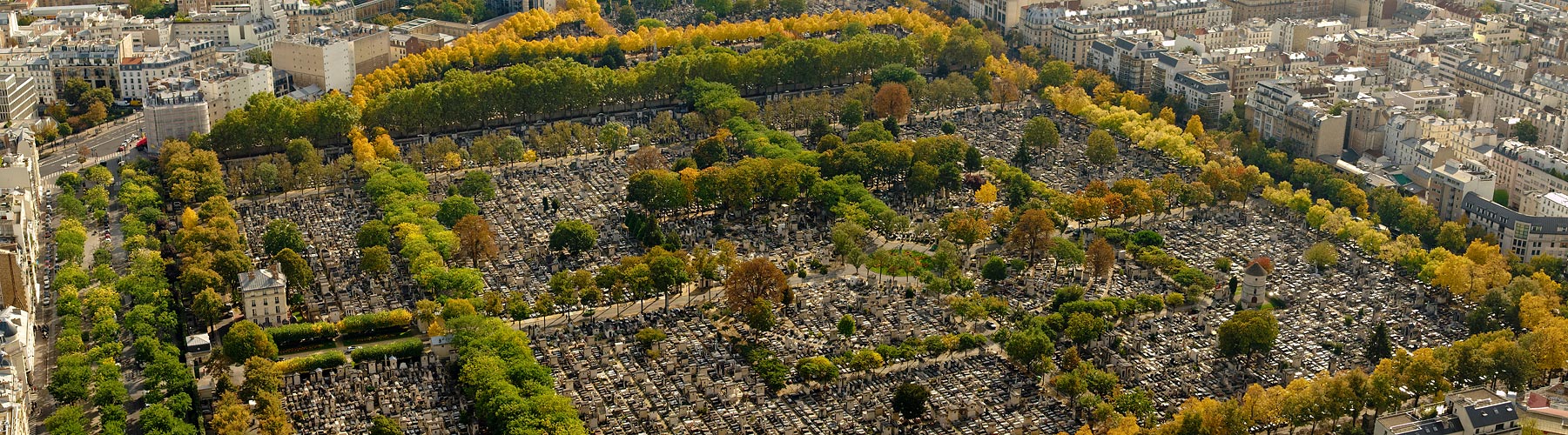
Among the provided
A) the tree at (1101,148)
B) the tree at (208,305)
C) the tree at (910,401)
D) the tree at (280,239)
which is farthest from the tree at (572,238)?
Result: the tree at (1101,148)

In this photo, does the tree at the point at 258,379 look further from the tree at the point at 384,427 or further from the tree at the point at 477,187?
the tree at the point at 477,187

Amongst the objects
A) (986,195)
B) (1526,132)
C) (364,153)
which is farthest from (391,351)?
(1526,132)

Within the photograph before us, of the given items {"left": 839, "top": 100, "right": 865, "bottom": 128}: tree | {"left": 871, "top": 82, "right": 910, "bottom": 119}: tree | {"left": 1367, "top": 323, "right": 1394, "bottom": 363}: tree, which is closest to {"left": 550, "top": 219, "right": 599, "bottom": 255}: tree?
{"left": 839, "top": 100, "right": 865, "bottom": 128}: tree

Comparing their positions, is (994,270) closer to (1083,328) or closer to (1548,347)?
(1083,328)

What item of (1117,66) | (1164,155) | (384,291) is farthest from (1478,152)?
(384,291)

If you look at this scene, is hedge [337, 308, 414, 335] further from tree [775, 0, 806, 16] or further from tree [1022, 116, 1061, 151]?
tree [775, 0, 806, 16]

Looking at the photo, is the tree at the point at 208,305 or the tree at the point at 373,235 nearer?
the tree at the point at 208,305
